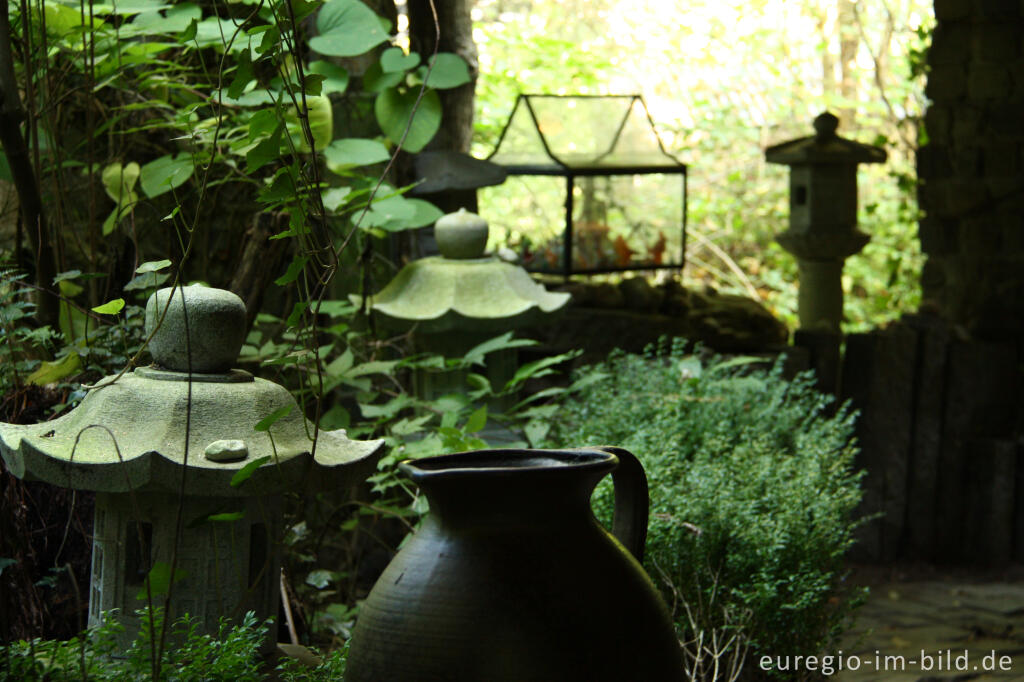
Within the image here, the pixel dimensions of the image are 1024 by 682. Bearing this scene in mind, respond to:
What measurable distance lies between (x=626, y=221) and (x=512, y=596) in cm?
330

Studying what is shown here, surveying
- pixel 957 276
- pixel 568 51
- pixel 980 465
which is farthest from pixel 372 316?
pixel 568 51

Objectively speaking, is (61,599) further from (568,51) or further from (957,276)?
(568,51)

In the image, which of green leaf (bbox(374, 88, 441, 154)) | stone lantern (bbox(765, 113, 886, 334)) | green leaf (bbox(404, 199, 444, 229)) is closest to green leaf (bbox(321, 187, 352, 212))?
green leaf (bbox(404, 199, 444, 229))

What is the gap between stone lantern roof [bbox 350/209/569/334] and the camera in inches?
126

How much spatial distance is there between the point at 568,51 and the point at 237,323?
26.8 feet

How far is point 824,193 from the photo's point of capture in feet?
18.9

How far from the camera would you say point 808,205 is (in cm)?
579

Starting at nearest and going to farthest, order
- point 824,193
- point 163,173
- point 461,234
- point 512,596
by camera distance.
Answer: point 512,596 < point 163,173 < point 461,234 < point 824,193

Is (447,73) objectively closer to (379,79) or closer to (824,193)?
(379,79)

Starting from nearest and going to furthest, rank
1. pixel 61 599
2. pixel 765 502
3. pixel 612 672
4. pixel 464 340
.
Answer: pixel 612 672 < pixel 61 599 < pixel 765 502 < pixel 464 340

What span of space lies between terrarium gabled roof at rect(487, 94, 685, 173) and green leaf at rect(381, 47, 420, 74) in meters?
1.05

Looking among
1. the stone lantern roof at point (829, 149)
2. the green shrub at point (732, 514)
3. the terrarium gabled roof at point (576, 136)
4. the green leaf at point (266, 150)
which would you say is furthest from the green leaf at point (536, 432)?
the stone lantern roof at point (829, 149)

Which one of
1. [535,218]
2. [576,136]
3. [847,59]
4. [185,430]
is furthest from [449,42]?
[847,59]

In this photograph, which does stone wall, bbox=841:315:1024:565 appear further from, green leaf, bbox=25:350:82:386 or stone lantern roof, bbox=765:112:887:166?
green leaf, bbox=25:350:82:386
